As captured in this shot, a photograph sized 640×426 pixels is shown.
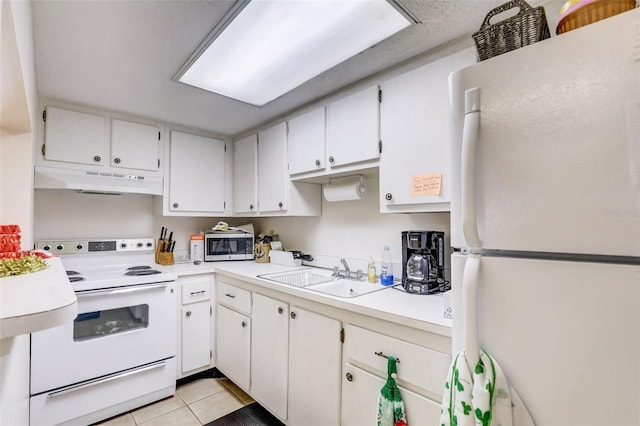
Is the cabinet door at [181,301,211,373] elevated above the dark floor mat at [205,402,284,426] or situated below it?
above

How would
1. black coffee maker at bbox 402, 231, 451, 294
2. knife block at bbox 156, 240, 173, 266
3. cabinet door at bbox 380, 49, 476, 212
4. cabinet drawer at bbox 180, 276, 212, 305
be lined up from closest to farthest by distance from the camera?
1. cabinet door at bbox 380, 49, 476, 212
2. black coffee maker at bbox 402, 231, 451, 294
3. cabinet drawer at bbox 180, 276, 212, 305
4. knife block at bbox 156, 240, 173, 266

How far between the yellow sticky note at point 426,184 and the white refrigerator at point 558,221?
23.5 inches

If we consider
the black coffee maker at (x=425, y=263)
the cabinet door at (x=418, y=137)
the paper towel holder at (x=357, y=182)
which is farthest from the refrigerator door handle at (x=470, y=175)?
the paper towel holder at (x=357, y=182)

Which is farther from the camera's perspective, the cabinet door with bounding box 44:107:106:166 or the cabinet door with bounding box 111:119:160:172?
the cabinet door with bounding box 111:119:160:172

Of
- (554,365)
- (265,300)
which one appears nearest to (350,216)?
(265,300)

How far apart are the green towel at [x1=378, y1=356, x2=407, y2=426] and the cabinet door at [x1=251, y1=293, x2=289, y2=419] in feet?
2.25

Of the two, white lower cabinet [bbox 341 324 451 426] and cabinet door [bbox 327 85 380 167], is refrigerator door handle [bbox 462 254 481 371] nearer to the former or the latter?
white lower cabinet [bbox 341 324 451 426]

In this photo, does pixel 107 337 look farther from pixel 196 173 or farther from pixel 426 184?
pixel 426 184

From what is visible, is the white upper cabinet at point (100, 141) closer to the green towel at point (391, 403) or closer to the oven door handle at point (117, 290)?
the oven door handle at point (117, 290)

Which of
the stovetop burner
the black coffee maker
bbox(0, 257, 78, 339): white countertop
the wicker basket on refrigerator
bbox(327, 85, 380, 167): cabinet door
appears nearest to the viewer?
bbox(0, 257, 78, 339): white countertop

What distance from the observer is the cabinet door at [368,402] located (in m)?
1.13

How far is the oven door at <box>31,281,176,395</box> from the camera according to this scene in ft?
5.63

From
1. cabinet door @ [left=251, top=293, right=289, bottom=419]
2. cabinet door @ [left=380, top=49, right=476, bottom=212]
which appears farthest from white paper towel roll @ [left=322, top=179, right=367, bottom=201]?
cabinet door @ [left=251, top=293, right=289, bottom=419]

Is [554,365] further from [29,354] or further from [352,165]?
[29,354]
